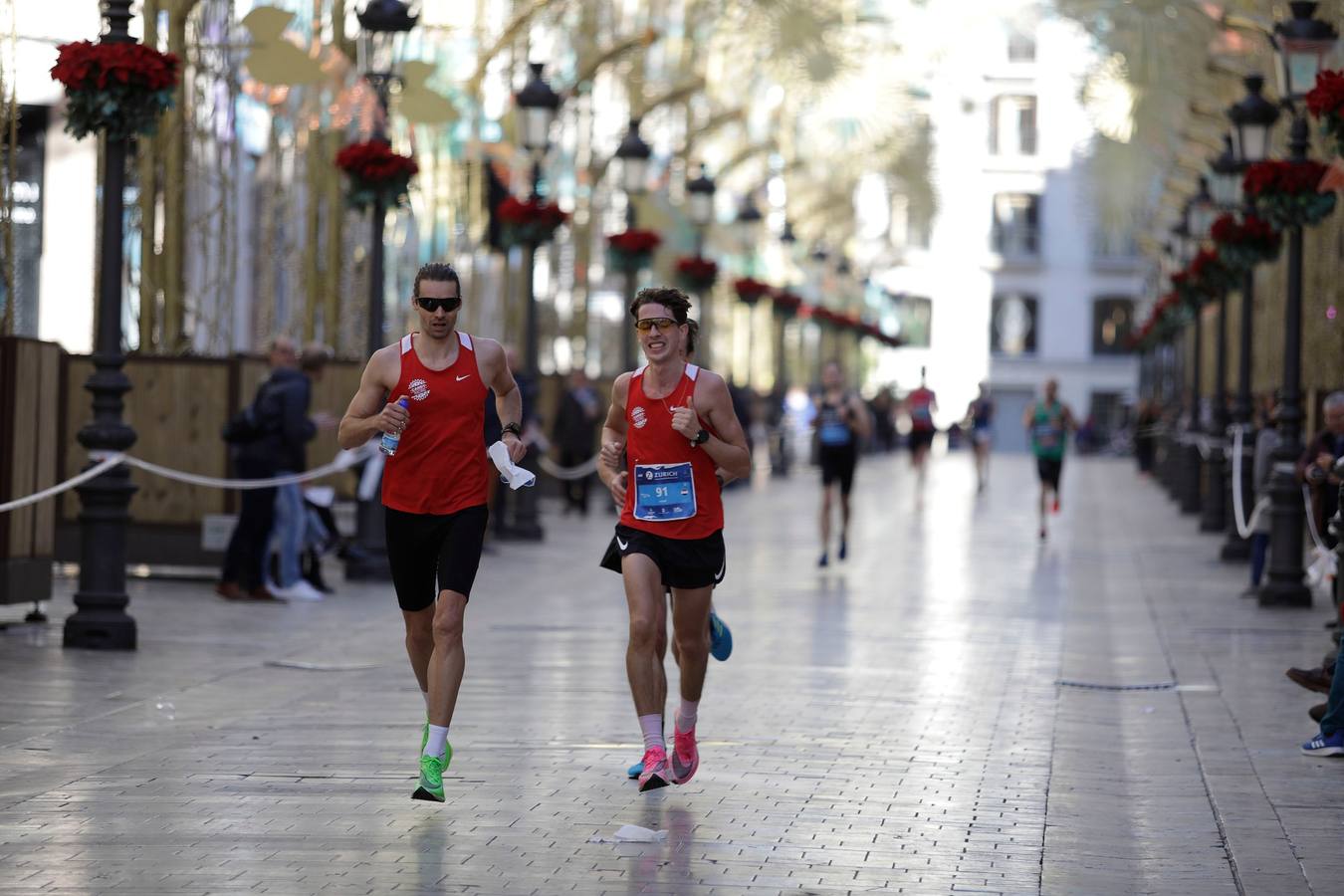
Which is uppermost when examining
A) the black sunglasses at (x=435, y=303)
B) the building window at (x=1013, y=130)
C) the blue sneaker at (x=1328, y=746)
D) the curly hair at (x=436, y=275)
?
the building window at (x=1013, y=130)

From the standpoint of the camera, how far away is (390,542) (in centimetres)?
852

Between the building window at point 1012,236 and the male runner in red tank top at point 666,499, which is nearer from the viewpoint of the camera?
the male runner in red tank top at point 666,499

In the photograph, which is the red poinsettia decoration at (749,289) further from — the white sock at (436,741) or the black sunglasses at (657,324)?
the white sock at (436,741)

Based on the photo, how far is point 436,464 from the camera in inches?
333

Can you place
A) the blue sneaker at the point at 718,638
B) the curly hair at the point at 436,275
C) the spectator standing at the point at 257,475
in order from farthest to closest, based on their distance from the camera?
the spectator standing at the point at 257,475, the blue sneaker at the point at 718,638, the curly hair at the point at 436,275

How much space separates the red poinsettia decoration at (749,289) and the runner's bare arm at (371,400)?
35.3 meters

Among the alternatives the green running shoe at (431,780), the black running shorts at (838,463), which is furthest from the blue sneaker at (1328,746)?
the black running shorts at (838,463)

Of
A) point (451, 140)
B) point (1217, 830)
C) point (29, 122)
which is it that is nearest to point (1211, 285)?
point (451, 140)

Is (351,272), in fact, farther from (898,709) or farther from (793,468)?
(793,468)

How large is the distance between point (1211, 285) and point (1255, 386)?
302 inches

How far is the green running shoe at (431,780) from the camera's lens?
827 cm

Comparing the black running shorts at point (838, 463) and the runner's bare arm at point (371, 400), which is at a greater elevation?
the runner's bare arm at point (371, 400)

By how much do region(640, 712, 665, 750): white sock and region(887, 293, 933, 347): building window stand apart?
83342 mm

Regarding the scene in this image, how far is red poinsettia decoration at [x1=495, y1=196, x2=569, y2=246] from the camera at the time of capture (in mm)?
25062
